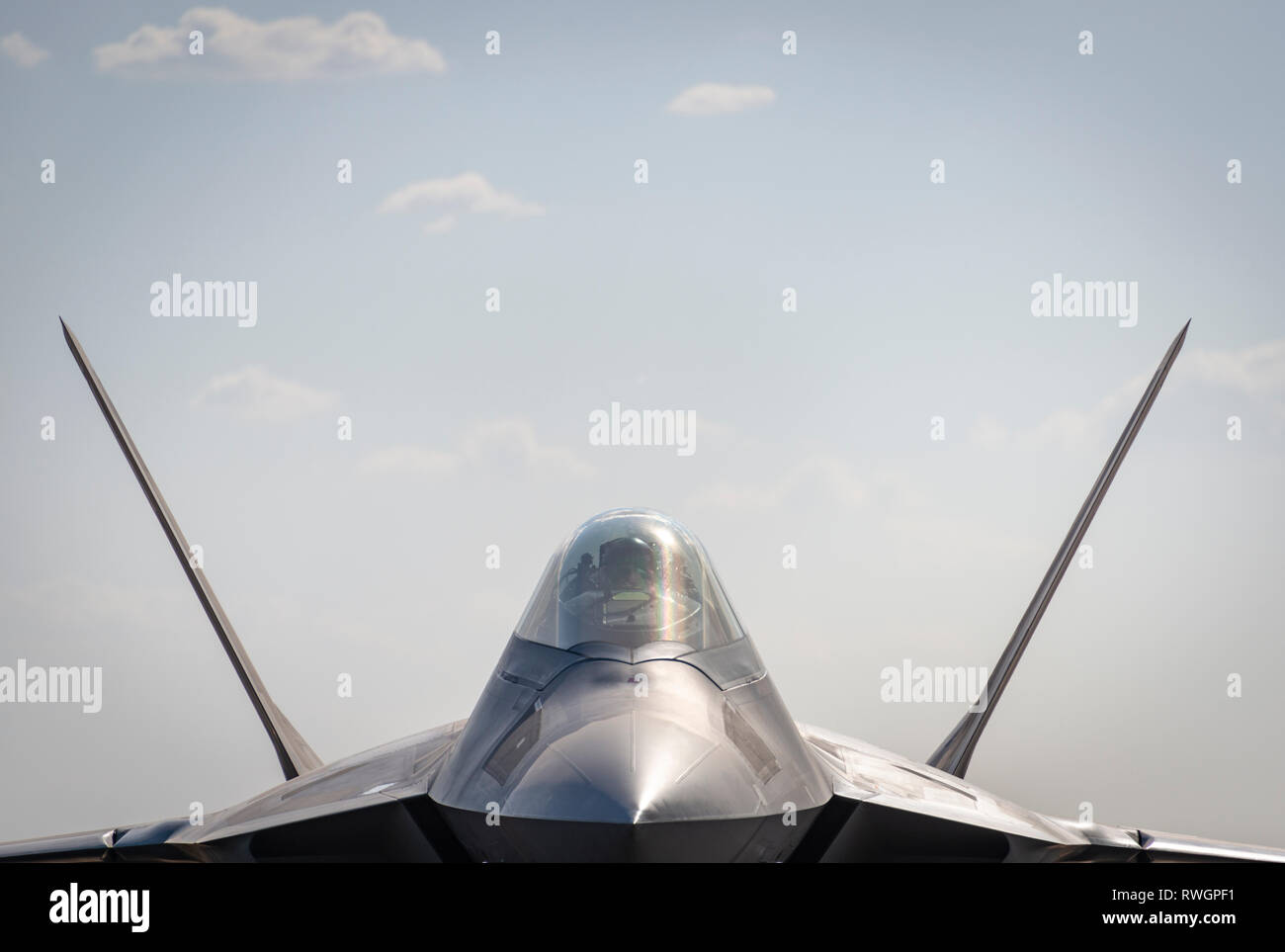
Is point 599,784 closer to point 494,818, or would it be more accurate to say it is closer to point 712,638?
point 494,818

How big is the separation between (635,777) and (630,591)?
1890 mm

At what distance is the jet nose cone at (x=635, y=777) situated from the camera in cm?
479

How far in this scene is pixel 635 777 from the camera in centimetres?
489

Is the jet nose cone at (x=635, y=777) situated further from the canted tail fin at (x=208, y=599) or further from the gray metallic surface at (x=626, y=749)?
the canted tail fin at (x=208, y=599)

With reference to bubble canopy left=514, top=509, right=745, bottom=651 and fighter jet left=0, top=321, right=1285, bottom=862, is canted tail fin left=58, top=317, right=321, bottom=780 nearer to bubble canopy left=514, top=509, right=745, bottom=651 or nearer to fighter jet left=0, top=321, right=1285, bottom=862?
fighter jet left=0, top=321, right=1285, bottom=862

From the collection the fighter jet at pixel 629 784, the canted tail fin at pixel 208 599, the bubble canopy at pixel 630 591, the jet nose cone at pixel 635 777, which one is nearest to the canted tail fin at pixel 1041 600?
the fighter jet at pixel 629 784

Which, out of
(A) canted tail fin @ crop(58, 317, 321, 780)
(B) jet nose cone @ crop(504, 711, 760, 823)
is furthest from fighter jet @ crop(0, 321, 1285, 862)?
(A) canted tail fin @ crop(58, 317, 321, 780)

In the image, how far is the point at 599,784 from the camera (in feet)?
16.0

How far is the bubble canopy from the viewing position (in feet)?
21.1
